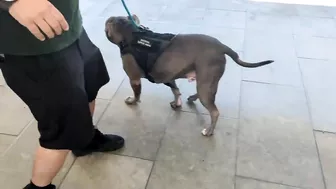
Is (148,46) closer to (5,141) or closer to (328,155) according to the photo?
(5,141)

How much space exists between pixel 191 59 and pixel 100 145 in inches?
22.2

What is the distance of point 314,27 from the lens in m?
2.96

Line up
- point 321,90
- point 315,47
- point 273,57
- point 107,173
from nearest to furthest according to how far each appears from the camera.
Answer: point 107,173 → point 321,90 → point 273,57 → point 315,47

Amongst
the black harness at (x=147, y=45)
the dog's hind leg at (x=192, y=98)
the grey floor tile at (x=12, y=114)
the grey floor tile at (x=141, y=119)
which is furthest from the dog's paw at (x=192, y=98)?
the grey floor tile at (x=12, y=114)

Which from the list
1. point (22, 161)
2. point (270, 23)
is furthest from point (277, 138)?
point (270, 23)

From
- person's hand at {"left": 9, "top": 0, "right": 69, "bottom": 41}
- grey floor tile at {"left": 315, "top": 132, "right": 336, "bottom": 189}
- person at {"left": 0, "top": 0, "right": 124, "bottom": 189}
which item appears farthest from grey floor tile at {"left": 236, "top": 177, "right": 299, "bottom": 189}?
person's hand at {"left": 9, "top": 0, "right": 69, "bottom": 41}

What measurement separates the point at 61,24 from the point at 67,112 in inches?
13.3

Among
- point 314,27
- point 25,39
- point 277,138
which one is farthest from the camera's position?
point 314,27

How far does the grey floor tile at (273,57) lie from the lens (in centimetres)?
232

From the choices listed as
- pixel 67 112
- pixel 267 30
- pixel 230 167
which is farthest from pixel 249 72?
pixel 67 112

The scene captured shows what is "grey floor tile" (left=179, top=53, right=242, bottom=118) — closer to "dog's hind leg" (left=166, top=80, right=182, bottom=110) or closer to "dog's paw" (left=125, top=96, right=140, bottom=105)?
"dog's hind leg" (left=166, top=80, right=182, bottom=110)

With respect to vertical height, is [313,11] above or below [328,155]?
below

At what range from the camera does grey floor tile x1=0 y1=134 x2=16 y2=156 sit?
70.0 inches

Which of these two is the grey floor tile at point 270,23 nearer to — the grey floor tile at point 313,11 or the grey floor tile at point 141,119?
the grey floor tile at point 313,11
